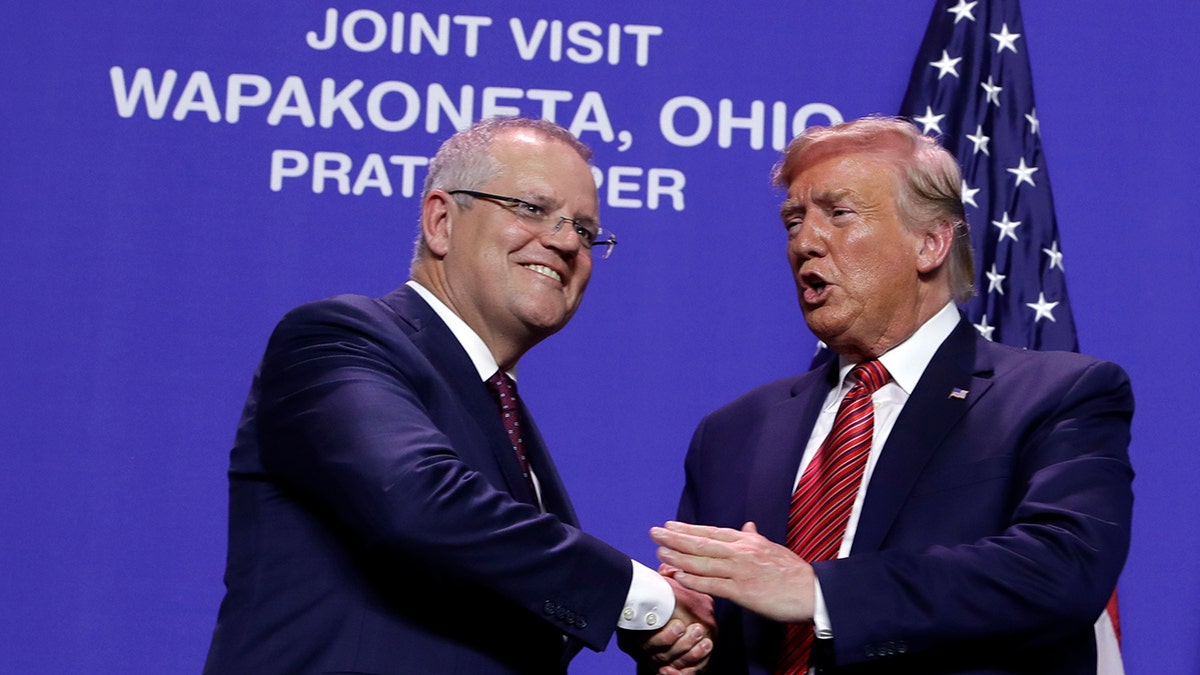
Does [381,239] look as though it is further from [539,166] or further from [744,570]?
[744,570]

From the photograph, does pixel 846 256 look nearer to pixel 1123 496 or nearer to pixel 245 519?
pixel 1123 496

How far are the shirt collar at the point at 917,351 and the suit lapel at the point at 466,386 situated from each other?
745 millimetres

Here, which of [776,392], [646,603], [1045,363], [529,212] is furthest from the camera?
[776,392]

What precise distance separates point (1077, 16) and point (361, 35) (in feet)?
7.16

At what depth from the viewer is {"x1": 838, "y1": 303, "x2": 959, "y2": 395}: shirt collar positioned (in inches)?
106

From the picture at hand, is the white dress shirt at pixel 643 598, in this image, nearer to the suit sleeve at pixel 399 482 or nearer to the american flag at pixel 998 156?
the suit sleeve at pixel 399 482

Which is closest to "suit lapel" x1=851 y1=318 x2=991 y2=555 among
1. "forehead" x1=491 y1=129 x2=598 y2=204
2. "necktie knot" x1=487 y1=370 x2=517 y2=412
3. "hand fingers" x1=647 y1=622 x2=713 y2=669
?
"hand fingers" x1=647 y1=622 x2=713 y2=669

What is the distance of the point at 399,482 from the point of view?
211cm

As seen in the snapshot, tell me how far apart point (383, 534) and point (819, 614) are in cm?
71

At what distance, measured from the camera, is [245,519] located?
2.38 m

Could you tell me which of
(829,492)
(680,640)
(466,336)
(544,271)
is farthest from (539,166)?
(680,640)

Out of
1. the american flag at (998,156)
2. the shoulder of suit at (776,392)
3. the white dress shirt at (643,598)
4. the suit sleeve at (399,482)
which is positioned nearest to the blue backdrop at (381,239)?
the american flag at (998,156)

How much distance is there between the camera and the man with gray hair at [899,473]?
2.22 meters

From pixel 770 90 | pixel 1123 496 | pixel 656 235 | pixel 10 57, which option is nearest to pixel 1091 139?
pixel 770 90
